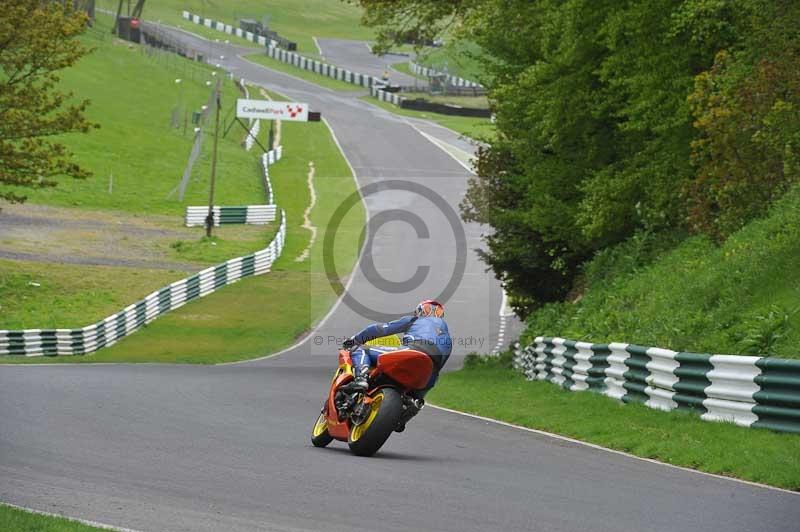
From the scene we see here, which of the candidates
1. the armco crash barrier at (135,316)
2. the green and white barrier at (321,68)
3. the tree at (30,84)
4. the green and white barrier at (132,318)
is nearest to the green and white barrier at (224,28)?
the green and white barrier at (321,68)

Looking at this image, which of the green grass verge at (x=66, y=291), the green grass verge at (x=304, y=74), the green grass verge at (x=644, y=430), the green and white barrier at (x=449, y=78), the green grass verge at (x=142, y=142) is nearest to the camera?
the green grass verge at (x=644, y=430)

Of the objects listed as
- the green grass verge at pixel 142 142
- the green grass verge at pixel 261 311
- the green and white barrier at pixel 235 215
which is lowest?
the green grass verge at pixel 261 311

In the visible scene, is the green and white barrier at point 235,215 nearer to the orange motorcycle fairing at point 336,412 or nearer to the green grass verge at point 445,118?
the green grass verge at point 445,118

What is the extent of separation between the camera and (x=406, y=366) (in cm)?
1265

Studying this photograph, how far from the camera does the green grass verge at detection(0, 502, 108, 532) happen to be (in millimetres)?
7824

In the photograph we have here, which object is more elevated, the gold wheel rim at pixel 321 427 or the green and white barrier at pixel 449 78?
the green and white barrier at pixel 449 78

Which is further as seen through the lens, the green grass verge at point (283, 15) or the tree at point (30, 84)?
the green grass verge at point (283, 15)

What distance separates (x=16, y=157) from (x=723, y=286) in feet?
86.7

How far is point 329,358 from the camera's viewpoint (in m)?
36.2

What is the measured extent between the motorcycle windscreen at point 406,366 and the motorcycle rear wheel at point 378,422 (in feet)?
0.59

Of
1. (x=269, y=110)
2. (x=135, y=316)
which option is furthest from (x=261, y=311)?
(x=269, y=110)

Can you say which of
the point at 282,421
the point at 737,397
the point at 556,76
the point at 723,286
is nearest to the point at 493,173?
the point at 556,76

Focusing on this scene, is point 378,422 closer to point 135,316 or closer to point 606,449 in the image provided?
point 606,449

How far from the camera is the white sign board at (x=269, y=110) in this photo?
7756cm
